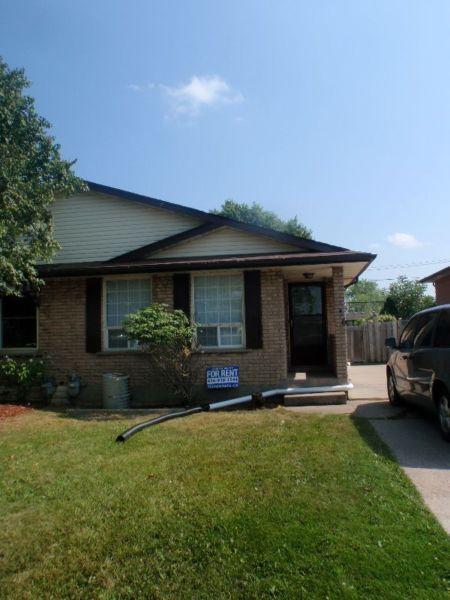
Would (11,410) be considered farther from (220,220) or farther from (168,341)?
(220,220)

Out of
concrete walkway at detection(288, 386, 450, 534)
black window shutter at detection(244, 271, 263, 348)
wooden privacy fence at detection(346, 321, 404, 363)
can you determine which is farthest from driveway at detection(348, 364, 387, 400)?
wooden privacy fence at detection(346, 321, 404, 363)

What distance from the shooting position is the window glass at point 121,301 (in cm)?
1022

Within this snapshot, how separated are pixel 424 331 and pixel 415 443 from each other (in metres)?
1.78

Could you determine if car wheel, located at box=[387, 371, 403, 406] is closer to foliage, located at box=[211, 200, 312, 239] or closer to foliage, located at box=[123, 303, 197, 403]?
foliage, located at box=[123, 303, 197, 403]

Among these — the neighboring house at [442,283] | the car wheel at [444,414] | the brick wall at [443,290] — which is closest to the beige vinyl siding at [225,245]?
the car wheel at [444,414]

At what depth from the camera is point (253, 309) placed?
956 cm

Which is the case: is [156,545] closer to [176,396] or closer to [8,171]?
[176,396]

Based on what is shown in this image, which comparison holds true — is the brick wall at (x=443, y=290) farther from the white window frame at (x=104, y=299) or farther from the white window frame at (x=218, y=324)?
the white window frame at (x=104, y=299)

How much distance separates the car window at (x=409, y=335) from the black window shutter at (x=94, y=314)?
622cm

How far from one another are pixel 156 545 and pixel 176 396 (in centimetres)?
629

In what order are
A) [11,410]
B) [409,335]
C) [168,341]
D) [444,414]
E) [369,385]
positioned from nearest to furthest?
[444,414], [409,335], [11,410], [168,341], [369,385]


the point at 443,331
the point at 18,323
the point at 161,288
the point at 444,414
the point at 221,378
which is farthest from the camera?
the point at 18,323

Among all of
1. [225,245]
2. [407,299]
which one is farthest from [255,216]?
[225,245]

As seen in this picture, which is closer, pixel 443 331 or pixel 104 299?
pixel 443 331
